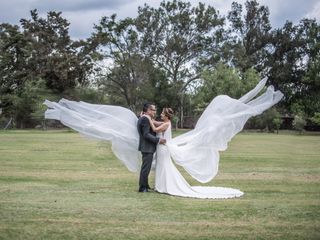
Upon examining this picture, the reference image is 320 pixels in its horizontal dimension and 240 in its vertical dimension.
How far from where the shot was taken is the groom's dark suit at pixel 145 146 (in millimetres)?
13789

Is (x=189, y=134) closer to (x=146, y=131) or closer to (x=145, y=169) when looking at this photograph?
(x=146, y=131)

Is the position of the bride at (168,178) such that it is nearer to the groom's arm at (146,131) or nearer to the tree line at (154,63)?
the groom's arm at (146,131)

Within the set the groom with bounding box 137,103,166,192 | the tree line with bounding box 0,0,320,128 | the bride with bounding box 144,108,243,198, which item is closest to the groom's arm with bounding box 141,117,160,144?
the groom with bounding box 137,103,166,192

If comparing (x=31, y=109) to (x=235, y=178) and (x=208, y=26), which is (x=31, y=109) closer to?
(x=208, y=26)

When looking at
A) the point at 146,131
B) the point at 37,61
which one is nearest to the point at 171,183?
the point at 146,131

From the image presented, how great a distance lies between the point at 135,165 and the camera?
47.4 feet

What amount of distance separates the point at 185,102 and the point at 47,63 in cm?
2355

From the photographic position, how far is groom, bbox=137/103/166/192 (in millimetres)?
13802

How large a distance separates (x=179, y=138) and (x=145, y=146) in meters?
1.15

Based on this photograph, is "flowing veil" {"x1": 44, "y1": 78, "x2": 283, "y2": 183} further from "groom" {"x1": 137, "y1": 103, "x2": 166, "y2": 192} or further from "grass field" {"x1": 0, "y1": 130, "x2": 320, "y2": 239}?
"grass field" {"x1": 0, "y1": 130, "x2": 320, "y2": 239}

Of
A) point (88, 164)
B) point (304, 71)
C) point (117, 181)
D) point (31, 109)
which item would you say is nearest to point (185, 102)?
point (304, 71)

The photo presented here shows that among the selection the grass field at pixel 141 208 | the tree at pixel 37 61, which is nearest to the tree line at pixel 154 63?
the tree at pixel 37 61

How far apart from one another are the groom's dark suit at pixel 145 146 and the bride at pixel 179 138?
335mm

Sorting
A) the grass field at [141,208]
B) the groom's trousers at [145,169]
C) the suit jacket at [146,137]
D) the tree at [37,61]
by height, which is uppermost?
the tree at [37,61]
